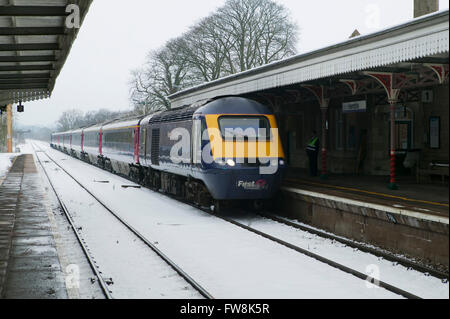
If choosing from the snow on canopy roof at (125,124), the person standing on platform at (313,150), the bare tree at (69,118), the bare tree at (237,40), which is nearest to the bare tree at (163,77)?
the bare tree at (237,40)

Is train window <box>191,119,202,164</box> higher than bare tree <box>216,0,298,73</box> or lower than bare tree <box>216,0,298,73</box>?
lower

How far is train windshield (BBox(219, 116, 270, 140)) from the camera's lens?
13211 mm

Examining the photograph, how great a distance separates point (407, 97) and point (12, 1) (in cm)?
1140

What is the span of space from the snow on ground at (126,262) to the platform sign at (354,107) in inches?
317

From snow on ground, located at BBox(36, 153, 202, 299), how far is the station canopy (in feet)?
13.2

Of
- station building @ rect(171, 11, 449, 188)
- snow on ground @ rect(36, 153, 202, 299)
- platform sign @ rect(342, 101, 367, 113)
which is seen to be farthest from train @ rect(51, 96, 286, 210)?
platform sign @ rect(342, 101, 367, 113)

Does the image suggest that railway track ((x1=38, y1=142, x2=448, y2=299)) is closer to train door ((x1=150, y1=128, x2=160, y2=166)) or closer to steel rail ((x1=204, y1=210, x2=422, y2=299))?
steel rail ((x1=204, y1=210, x2=422, y2=299))

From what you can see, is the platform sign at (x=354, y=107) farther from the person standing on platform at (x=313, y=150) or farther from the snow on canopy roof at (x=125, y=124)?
the snow on canopy roof at (x=125, y=124)

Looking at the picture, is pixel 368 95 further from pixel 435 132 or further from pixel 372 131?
pixel 435 132

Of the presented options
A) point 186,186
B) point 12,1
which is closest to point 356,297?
point 12,1

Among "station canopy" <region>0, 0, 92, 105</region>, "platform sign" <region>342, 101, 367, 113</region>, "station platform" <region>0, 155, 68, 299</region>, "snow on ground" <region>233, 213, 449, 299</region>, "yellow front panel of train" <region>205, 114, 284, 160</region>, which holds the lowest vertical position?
"snow on ground" <region>233, 213, 449, 299</region>

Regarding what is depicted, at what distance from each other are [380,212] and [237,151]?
406cm

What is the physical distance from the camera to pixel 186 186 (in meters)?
15.4
